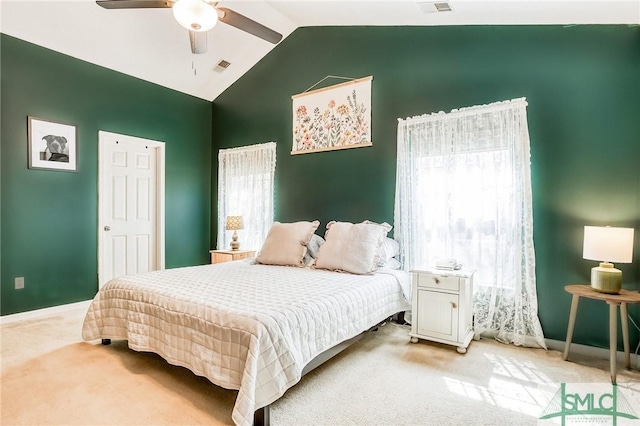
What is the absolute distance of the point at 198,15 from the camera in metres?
2.18

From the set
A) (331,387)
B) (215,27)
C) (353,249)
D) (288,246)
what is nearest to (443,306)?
(353,249)

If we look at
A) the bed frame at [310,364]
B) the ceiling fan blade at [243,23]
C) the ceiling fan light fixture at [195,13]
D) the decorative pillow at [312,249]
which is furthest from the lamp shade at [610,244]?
the ceiling fan light fixture at [195,13]

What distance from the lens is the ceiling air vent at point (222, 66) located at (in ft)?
15.5

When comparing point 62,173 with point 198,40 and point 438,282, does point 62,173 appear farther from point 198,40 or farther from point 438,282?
point 438,282

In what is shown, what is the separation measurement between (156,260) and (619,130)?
533 centimetres

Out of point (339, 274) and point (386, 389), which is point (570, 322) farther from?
point (339, 274)

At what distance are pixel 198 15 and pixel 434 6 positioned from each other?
198 centimetres

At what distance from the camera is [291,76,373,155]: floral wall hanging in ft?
12.6

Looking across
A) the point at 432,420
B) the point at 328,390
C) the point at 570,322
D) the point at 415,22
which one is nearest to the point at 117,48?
the point at 415,22

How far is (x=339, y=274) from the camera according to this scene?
305 centimetres

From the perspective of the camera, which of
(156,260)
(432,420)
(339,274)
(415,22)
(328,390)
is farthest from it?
(156,260)

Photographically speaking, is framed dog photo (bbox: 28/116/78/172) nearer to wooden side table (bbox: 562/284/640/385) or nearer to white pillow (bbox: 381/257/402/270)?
white pillow (bbox: 381/257/402/270)

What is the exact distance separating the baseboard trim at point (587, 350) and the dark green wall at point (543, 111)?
0.16 ft

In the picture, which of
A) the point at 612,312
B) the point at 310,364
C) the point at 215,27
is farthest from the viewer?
the point at 215,27
